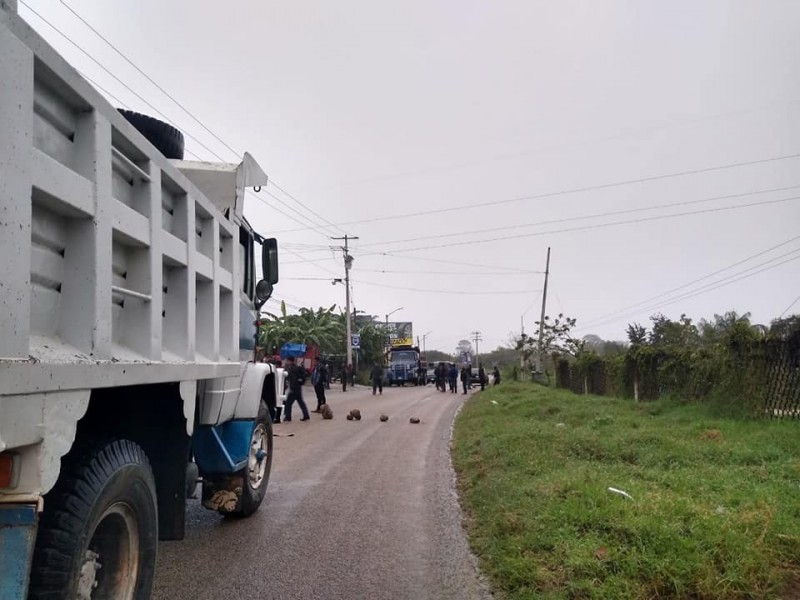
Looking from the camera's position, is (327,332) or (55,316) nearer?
(55,316)

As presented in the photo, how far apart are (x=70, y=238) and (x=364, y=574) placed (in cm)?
329

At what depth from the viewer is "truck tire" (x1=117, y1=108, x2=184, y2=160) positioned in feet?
14.8

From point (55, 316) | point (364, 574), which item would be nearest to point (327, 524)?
point (364, 574)

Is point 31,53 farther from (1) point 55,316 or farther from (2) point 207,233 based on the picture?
(2) point 207,233

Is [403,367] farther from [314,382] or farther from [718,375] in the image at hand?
[718,375]

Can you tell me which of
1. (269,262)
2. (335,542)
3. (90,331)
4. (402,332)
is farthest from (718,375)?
(402,332)

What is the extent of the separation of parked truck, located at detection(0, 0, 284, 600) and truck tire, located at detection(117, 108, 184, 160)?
27 millimetres

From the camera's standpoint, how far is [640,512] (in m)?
5.03

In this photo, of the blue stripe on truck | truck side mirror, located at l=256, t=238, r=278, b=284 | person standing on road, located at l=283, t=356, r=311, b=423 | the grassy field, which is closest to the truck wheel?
truck side mirror, located at l=256, t=238, r=278, b=284

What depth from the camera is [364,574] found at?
4.64 m

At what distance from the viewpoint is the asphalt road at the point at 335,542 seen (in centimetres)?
437

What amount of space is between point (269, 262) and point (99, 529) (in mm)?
3649

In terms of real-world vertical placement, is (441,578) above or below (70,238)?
below

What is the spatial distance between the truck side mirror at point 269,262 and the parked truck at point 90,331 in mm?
1576
